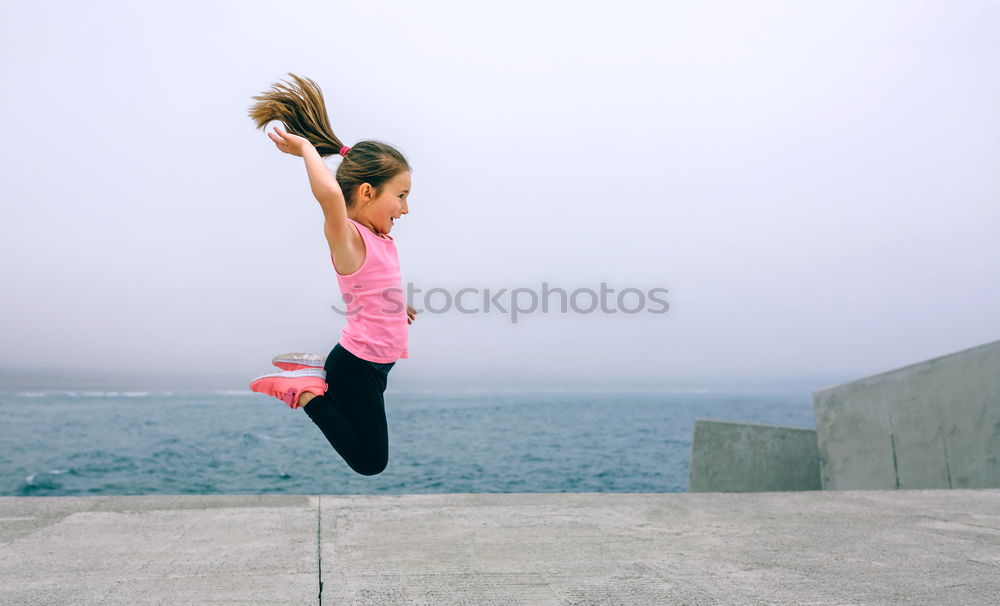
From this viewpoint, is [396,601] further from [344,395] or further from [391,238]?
[391,238]

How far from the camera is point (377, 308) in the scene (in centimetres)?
228

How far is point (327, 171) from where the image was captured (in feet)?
6.69

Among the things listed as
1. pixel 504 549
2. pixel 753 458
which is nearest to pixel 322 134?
pixel 504 549

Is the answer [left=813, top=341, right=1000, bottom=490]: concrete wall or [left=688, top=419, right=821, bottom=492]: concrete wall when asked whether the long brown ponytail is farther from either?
[left=688, top=419, right=821, bottom=492]: concrete wall

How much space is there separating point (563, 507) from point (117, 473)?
4623cm

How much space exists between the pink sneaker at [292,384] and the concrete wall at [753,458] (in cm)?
883

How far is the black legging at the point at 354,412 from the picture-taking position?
2.23 m

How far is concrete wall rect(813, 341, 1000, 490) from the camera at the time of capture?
24.3ft

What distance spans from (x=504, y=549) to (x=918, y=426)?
5436 mm

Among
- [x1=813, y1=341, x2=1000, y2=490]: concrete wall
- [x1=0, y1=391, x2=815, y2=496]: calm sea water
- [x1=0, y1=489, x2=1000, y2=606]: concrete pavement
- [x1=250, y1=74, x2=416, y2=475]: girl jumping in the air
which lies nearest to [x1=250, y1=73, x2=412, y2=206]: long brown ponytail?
[x1=250, y1=74, x2=416, y2=475]: girl jumping in the air

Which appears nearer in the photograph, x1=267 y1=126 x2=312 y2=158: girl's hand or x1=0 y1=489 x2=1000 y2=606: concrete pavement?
x1=267 y1=126 x2=312 y2=158: girl's hand

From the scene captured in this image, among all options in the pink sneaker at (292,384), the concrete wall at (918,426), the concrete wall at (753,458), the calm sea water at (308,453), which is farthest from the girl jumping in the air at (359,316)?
the calm sea water at (308,453)

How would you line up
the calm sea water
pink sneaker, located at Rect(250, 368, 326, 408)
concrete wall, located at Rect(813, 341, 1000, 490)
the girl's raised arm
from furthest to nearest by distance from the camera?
the calm sea water
concrete wall, located at Rect(813, 341, 1000, 490)
pink sneaker, located at Rect(250, 368, 326, 408)
the girl's raised arm

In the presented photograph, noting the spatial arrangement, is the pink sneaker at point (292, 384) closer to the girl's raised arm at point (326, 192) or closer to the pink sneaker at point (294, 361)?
the pink sneaker at point (294, 361)
